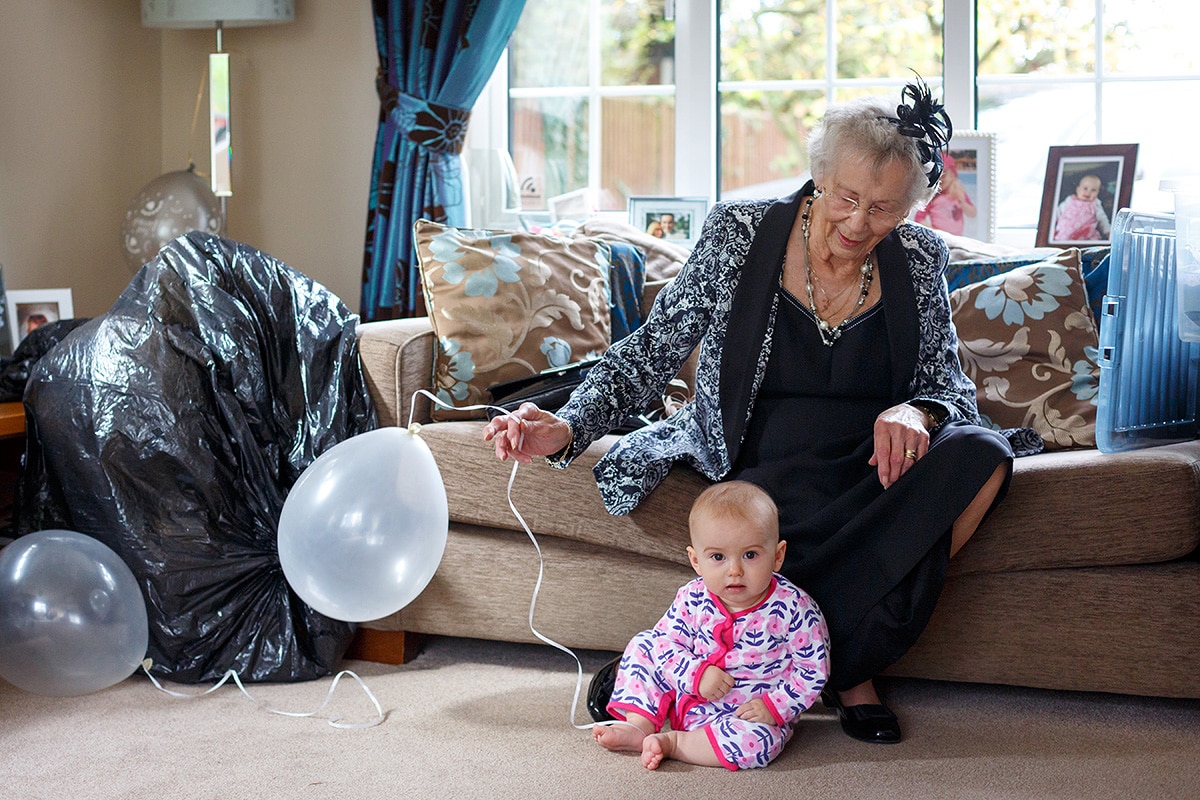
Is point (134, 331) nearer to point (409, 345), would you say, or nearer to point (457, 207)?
point (409, 345)

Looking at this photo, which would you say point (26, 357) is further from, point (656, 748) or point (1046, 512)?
point (1046, 512)

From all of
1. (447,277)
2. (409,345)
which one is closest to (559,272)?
(447,277)

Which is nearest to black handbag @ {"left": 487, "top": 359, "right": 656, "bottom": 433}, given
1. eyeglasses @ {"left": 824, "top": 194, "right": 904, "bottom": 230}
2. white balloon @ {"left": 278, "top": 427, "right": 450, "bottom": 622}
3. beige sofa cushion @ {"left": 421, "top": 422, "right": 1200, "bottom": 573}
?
beige sofa cushion @ {"left": 421, "top": 422, "right": 1200, "bottom": 573}

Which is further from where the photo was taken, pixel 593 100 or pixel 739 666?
pixel 593 100

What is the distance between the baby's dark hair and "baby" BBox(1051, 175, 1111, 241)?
1.56 meters

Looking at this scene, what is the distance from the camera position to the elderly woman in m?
1.73

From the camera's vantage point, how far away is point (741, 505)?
5.40 ft

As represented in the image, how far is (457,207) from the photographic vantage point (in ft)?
10.5

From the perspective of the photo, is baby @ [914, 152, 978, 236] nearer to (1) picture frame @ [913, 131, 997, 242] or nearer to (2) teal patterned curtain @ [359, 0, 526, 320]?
(1) picture frame @ [913, 131, 997, 242]

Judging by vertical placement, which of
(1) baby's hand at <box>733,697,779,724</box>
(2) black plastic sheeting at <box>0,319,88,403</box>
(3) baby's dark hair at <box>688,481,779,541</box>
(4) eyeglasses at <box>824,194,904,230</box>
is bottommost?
(1) baby's hand at <box>733,697,779,724</box>

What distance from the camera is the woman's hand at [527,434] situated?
1.62 m

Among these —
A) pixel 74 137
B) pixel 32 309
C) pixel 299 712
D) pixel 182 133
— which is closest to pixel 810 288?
pixel 299 712

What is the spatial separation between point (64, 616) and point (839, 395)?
1.27 m

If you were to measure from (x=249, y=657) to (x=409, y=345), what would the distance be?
642 mm
